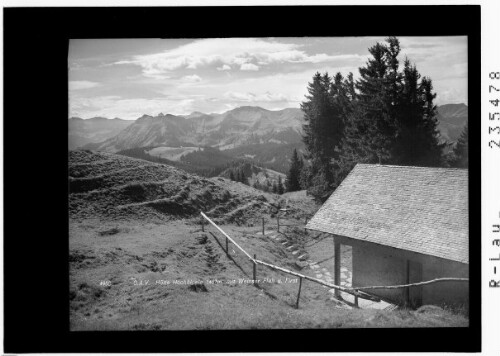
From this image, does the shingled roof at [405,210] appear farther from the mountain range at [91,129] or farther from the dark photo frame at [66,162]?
the mountain range at [91,129]

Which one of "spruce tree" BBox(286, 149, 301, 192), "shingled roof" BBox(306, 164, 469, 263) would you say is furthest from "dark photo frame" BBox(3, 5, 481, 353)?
"spruce tree" BBox(286, 149, 301, 192)

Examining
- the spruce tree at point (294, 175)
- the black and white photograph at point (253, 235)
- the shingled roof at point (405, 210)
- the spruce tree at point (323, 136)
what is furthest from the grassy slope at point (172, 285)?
the spruce tree at point (323, 136)

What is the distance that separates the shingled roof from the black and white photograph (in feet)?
0.15

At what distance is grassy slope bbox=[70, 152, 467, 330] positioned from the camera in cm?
962

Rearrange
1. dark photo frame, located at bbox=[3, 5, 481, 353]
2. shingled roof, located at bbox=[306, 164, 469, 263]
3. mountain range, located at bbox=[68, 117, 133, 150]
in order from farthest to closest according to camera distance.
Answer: shingled roof, located at bbox=[306, 164, 469, 263] < mountain range, located at bbox=[68, 117, 133, 150] < dark photo frame, located at bbox=[3, 5, 481, 353]

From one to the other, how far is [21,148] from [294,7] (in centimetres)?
781

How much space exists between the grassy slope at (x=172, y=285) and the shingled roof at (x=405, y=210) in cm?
196

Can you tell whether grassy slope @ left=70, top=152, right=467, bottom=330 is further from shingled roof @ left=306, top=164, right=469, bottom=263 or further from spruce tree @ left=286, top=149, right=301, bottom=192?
spruce tree @ left=286, top=149, right=301, bottom=192

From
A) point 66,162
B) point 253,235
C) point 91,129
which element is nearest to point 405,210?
point 253,235

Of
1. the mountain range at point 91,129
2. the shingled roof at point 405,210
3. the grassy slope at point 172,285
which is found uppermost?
the mountain range at point 91,129

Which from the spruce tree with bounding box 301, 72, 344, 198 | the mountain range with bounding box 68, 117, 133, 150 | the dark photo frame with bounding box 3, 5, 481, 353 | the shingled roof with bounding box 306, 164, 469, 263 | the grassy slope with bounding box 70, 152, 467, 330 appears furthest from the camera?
the spruce tree with bounding box 301, 72, 344, 198

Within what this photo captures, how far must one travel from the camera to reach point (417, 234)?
1084 centimetres

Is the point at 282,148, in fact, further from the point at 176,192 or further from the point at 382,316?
the point at 382,316

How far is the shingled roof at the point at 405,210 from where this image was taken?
10289 millimetres
